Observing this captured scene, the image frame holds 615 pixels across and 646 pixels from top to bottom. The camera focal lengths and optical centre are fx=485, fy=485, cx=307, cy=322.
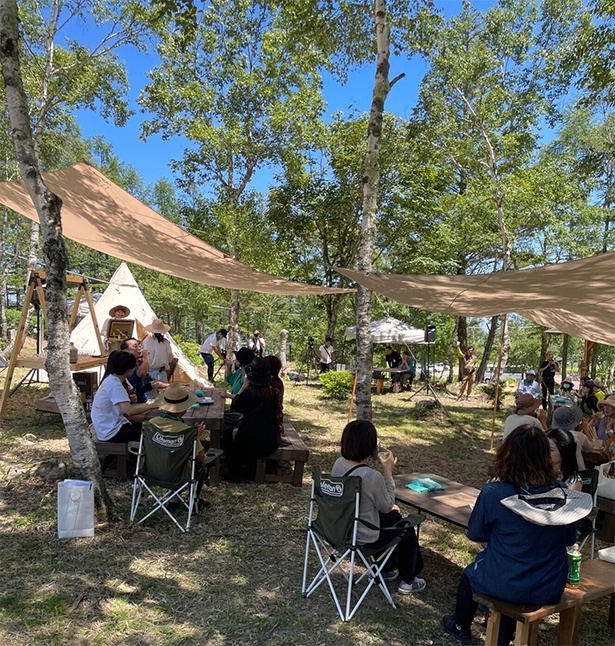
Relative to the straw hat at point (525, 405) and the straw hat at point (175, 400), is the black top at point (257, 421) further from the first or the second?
the straw hat at point (525, 405)

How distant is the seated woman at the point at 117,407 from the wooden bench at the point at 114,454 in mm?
67

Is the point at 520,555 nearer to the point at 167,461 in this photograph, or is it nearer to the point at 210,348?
the point at 167,461

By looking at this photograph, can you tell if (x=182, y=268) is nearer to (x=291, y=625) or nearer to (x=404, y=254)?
(x=291, y=625)

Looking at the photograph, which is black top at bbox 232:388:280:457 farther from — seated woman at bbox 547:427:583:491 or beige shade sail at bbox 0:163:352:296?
seated woman at bbox 547:427:583:491

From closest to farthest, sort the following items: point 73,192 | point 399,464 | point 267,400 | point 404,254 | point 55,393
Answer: point 55,393 → point 267,400 → point 73,192 → point 399,464 → point 404,254

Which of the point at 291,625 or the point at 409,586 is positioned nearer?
the point at 291,625

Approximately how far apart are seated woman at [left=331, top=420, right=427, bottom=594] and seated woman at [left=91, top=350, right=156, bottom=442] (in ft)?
7.46

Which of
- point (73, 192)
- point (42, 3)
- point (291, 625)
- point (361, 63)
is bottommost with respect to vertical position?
point (291, 625)

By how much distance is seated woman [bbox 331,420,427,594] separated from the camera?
2832 mm

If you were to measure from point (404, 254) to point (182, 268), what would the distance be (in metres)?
11.6

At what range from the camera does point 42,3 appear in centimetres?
1171

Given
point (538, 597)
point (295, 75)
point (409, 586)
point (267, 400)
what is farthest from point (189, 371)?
point (295, 75)

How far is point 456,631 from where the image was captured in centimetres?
262

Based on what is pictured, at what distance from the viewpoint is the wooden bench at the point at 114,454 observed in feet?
14.4
